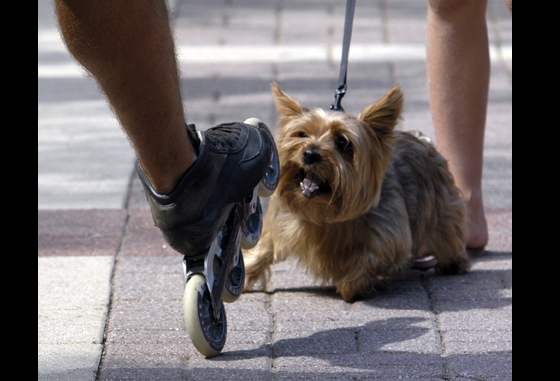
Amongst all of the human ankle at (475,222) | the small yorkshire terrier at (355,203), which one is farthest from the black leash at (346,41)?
the human ankle at (475,222)

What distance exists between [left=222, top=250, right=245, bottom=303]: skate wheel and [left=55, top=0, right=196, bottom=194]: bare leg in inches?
17.8

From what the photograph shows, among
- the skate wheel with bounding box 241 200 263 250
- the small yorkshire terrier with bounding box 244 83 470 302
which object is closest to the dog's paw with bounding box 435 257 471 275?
the small yorkshire terrier with bounding box 244 83 470 302

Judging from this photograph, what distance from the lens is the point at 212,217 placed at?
10.2 feet

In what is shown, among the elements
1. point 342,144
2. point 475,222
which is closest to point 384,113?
point 342,144

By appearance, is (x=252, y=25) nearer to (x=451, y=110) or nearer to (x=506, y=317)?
(x=451, y=110)

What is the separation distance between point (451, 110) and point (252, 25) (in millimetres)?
4397

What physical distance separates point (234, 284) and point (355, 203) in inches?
27.0

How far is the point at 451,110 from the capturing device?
4340mm

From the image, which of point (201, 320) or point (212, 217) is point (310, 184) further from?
point (201, 320)

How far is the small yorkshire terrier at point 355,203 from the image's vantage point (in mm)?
3725

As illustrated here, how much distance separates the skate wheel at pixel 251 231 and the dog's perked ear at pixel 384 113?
1.92ft

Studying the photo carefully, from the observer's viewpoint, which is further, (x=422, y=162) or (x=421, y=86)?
(x=421, y=86)

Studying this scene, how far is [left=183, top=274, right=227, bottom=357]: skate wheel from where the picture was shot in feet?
10.00
